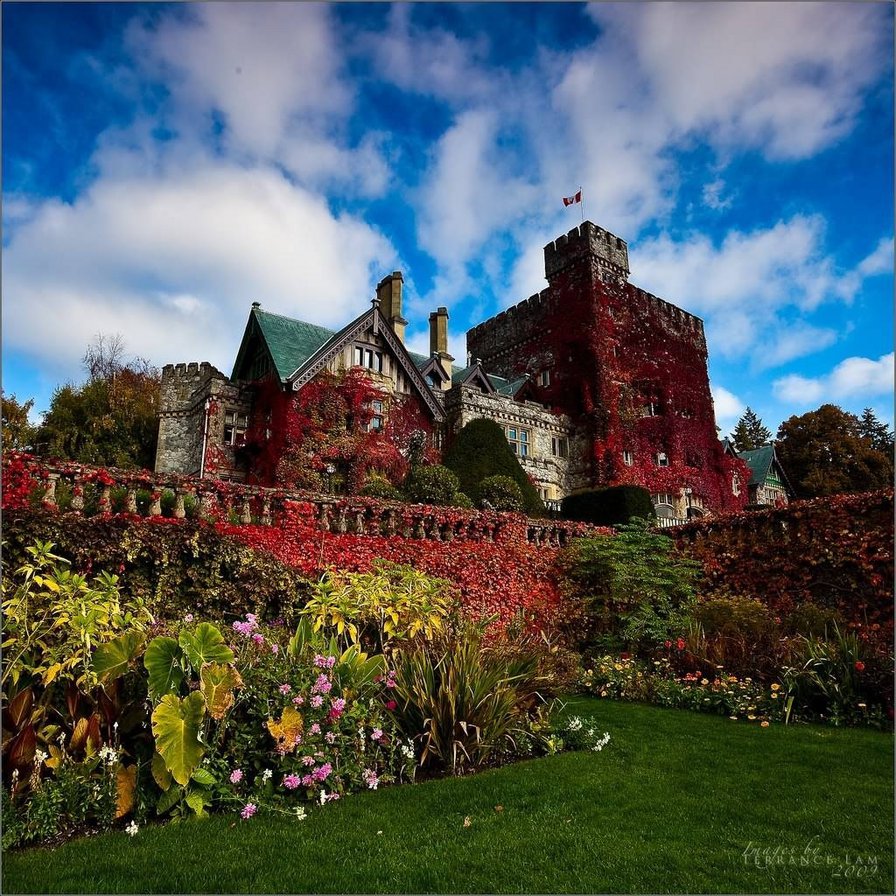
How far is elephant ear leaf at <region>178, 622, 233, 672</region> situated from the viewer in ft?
16.1

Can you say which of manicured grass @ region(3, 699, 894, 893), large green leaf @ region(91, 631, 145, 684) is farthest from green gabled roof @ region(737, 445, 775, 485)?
large green leaf @ region(91, 631, 145, 684)

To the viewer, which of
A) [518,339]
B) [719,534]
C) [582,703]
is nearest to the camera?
[582,703]

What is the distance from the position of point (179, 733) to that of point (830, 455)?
Result: 167 feet

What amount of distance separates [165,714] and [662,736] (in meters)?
5.29

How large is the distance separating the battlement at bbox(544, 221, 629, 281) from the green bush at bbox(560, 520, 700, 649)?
24.6 meters

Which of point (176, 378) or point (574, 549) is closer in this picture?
point (574, 549)

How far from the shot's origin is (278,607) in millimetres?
8742

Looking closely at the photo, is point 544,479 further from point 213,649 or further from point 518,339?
point 213,649

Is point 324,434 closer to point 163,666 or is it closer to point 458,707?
point 458,707

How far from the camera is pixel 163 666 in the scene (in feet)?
16.2

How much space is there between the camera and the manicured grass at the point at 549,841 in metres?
3.71

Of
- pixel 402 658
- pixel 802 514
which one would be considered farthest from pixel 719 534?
pixel 402 658

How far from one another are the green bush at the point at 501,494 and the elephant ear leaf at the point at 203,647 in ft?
48.6

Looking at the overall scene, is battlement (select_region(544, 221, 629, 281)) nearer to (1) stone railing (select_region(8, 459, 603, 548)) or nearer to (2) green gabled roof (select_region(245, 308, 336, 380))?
(2) green gabled roof (select_region(245, 308, 336, 380))
